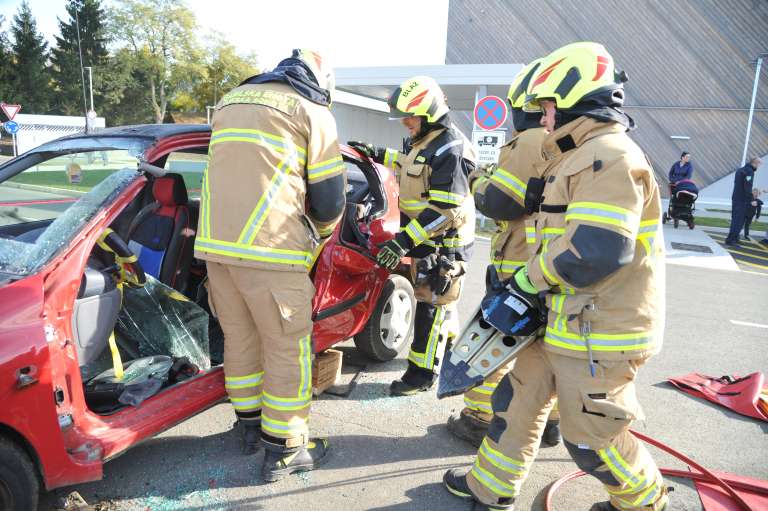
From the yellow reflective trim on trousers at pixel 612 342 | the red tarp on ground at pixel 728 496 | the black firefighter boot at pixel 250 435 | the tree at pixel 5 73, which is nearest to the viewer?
the yellow reflective trim on trousers at pixel 612 342

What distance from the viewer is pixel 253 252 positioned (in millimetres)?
2430

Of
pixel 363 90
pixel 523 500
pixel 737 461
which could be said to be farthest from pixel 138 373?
pixel 363 90

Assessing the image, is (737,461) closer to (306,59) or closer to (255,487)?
(255,487)

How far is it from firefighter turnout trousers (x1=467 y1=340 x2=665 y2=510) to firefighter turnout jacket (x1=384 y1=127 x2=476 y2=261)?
48.1 inches

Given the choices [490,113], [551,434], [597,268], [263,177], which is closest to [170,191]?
[263,177]

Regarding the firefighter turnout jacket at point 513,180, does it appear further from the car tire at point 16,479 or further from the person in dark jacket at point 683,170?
the person in dark jacket at point 683,170

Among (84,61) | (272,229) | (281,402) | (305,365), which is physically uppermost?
(84,61)

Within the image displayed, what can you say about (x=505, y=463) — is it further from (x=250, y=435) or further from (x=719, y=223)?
(x=719, y=223)

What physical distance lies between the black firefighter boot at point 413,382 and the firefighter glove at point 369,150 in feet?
4.87

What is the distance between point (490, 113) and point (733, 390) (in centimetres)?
653

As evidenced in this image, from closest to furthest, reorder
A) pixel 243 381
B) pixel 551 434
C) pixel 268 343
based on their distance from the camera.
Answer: pixel 268 343 → pixel 243 381 → pixel 551 434

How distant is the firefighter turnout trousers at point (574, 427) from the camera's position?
2104 millimetres

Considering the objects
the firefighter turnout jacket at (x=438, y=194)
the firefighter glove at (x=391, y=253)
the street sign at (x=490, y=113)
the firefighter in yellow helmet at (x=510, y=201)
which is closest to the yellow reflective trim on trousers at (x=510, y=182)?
the firefighter in yellow helmet at (x=510, y=201)

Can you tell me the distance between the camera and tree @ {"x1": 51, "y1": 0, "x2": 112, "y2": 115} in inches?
1702
